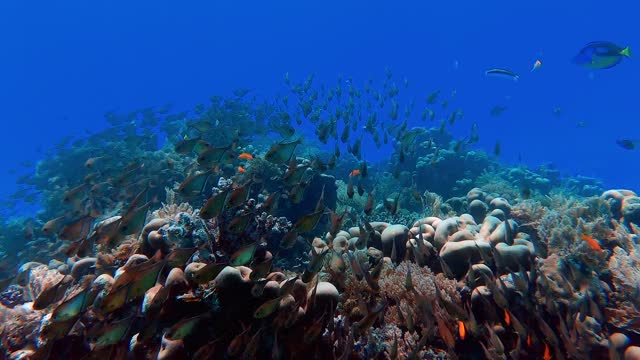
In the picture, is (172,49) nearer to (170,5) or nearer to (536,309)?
(170,5)

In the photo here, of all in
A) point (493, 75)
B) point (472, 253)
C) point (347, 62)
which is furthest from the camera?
point (347, 62)

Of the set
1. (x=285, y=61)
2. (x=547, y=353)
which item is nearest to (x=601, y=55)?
(x=547, y=353)

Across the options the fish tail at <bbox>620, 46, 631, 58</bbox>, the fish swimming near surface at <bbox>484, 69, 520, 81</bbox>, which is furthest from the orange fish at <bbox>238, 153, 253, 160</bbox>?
the fish tail at <bbox>620, 46, 631, 58</bbox>

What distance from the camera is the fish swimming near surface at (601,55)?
703cm

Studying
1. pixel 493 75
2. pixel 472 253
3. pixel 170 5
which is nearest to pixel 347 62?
pixel 170 5

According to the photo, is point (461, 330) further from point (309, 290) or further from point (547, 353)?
point (309, 290)

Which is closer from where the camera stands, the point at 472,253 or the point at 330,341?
the point at 330,341

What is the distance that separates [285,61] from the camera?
114 metres

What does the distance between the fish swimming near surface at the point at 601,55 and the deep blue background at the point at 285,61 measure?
9041 centimetres

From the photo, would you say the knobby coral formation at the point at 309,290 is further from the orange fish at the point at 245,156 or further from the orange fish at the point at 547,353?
the orange fish at the point at 245,156

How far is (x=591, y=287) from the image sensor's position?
450 cm

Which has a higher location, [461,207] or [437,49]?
[437,49]

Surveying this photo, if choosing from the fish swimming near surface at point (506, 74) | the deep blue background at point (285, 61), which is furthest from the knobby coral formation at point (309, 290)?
the deep blue background at point (285, 61)

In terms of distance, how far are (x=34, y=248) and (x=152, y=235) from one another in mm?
10419
